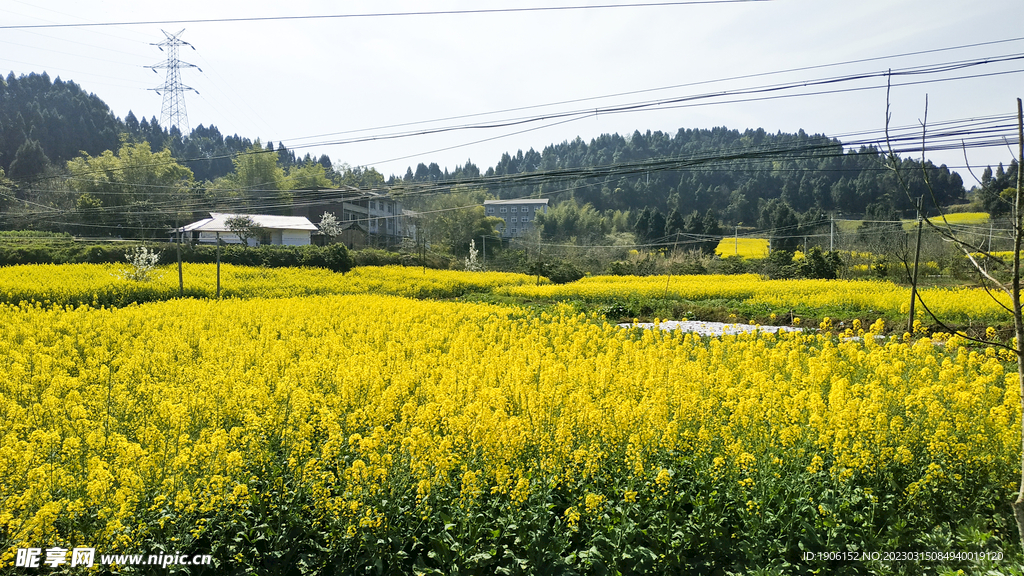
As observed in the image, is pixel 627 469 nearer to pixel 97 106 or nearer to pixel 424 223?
pixel 424 223

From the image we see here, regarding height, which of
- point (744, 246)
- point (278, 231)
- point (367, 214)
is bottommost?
point (744, 246)

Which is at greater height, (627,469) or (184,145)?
(184,145)

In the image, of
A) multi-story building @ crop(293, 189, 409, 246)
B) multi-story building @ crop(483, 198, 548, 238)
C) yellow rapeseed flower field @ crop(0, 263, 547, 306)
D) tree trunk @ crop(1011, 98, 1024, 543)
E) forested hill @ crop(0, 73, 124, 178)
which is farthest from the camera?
multi-story building @ crop(483, 198, 548, 238)

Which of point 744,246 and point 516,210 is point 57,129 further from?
point 744,246

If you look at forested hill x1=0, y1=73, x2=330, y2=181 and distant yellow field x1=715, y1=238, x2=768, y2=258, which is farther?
forested hill x1=0, y1=73, x2=330, y2=181

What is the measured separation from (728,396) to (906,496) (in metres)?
1.59

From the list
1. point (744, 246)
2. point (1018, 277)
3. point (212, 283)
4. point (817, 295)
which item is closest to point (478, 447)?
point (1018, 277)

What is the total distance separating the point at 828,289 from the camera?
827 inches

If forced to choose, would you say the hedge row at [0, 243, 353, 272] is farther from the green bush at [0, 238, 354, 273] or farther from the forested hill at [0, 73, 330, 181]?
the forested hill at [0, 73, 330, 181]

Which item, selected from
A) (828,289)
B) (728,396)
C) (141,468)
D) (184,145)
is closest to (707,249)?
(828,289)

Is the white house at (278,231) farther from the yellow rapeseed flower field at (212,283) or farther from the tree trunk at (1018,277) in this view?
the tree trunk at (1018,277)

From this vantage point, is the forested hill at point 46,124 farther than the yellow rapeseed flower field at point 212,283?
Yes

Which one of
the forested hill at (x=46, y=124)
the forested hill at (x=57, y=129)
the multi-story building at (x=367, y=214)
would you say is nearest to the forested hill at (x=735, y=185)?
the multi-story building at (x=367, y=214)

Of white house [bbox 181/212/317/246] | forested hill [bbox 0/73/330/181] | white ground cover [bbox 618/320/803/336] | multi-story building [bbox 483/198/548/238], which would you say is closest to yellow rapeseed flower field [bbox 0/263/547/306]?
white ground cover [bbox 618/320/803/336]
